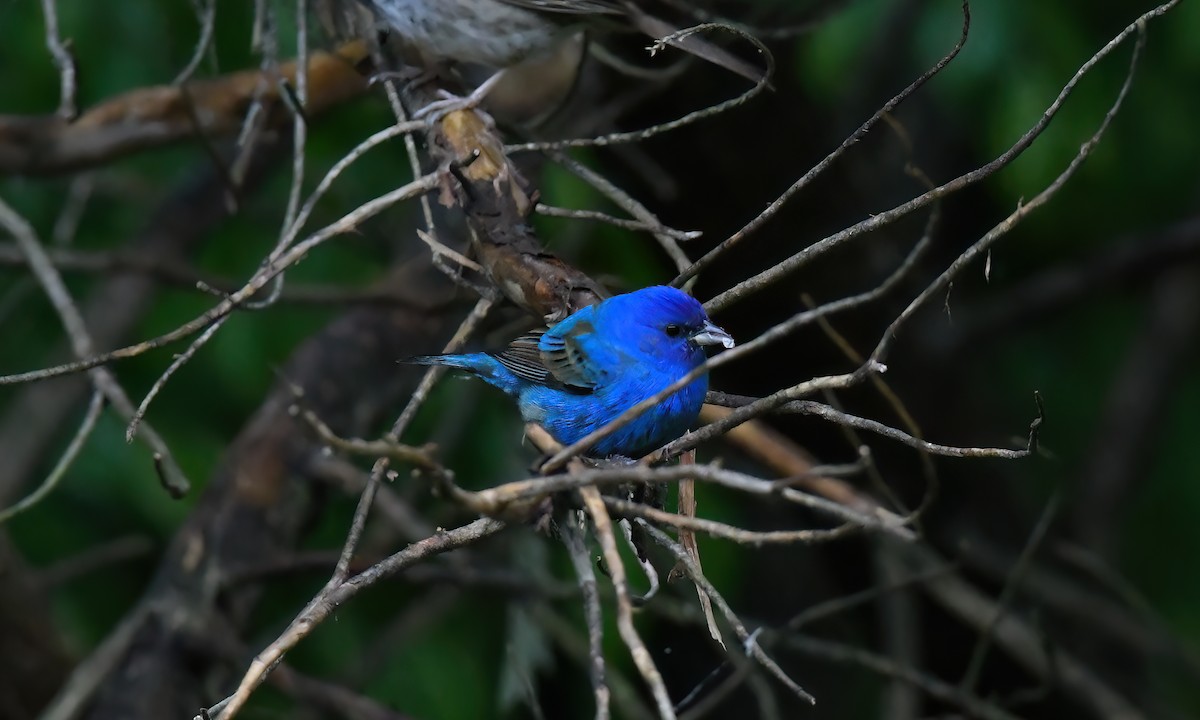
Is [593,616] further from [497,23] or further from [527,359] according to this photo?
[497,23]

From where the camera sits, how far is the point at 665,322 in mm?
2748

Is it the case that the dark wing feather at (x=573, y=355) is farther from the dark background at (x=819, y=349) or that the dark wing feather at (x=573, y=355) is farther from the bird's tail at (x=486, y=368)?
the dark background at (x=819, y=349)

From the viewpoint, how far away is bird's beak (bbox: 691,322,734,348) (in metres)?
2.69

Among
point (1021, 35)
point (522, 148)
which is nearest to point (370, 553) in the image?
point (522, 148)

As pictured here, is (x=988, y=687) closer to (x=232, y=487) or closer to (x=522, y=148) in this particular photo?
(x=232, y=487)

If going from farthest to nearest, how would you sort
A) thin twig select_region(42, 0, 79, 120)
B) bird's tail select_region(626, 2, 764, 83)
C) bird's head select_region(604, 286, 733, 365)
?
bird's tail select_region(626, 2, 764, 83) → thin twig select_region(42, 0, 79, 120) → bird's head select_region(604, 286, 733, 365)

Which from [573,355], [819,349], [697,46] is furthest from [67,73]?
[819,349]

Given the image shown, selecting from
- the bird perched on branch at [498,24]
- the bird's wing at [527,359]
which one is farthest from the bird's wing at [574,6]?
the bird's wing at [527,359]

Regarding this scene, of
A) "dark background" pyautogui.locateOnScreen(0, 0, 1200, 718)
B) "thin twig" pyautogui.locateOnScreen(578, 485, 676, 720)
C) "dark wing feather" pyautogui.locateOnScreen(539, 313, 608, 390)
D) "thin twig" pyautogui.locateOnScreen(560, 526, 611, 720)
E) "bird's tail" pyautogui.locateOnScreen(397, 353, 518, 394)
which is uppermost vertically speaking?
"thin twig" pyautogui.locateOnScreen(578, 485, 676, 720)

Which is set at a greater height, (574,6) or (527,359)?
(574,6)

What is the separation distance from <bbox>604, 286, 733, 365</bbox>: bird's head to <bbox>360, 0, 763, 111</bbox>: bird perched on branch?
1.14m

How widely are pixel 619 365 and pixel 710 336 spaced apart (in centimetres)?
20

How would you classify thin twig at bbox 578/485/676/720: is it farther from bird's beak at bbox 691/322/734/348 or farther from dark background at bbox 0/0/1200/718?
dark background at bbox 0/0/1200/718

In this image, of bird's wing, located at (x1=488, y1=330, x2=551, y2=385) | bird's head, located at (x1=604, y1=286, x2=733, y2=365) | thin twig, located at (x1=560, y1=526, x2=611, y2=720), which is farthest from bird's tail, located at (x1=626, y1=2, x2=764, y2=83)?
thin twig, located at (x1=560, y1=526, x2=611, y2=720)
